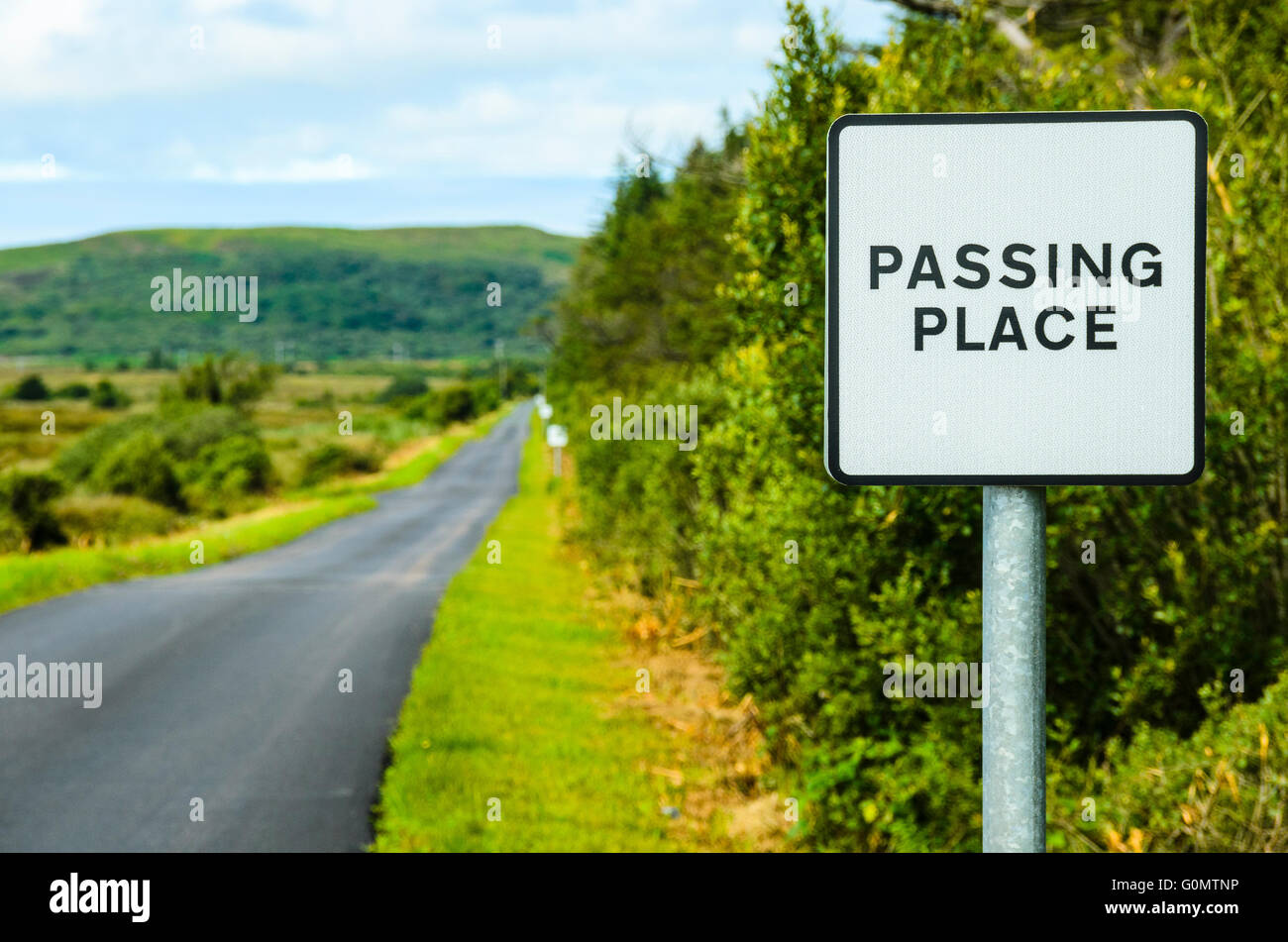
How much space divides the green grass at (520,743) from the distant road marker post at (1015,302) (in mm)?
5541

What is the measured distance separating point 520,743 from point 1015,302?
316 inches

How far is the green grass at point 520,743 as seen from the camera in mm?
7184

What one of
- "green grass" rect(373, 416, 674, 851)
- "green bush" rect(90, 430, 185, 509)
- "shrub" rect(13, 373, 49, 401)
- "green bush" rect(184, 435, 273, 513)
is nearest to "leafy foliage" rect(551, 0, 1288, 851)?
"green grass" rect(373, 416, 674, 851)

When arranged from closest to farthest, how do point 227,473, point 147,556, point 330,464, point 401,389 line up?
point 147,556 → point 227,473 → point 330,464 → point 401,389

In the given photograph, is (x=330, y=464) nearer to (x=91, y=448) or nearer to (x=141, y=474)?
(x=91, y=448)

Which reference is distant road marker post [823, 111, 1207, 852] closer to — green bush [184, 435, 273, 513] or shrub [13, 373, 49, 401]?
green bush [184, 435, 273, 513]

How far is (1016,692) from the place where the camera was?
1.64m

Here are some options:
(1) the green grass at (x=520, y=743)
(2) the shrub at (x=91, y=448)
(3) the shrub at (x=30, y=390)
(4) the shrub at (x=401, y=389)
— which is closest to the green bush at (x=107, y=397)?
(3) the shrub at (x=30, y=390)

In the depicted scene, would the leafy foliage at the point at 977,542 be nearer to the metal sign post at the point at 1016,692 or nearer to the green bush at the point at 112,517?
the metal sign post at the point at 1016,692

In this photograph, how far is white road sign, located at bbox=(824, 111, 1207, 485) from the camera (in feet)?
5.58

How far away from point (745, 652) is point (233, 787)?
3653 millimetres

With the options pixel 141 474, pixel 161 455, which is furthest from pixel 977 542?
pixel 161 455

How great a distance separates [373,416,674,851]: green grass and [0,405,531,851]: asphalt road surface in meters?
0.35

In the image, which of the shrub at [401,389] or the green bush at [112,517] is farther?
the shrub at [401,389]
